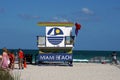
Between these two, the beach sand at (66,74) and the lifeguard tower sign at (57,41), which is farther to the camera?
the lifeguard tower sign at (57,41)

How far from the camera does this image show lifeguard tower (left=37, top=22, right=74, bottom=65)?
36.5 meters

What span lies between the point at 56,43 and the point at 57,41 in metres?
0.18

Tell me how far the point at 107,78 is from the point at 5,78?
33.7ft

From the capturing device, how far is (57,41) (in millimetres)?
36938

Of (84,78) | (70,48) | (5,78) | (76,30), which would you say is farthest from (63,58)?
(5,78)

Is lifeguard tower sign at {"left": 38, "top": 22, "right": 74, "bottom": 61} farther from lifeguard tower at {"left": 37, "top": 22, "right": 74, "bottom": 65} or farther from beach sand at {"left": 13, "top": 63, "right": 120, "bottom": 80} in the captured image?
beach sand at {"left": 13, "top": 63, "right": 120, "bottom": 80}

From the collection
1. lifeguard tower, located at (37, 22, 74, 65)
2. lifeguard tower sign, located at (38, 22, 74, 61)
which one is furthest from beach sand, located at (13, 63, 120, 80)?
lifeguard tower sign, located at (38, 22, 74, 61)

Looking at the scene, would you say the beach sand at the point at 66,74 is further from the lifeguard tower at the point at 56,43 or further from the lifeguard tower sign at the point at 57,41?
the lifeguard tower sign at the point at 57,41

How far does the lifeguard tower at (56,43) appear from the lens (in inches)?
1436

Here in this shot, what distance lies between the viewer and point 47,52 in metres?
37.2

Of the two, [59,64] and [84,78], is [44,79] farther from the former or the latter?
[59,64]

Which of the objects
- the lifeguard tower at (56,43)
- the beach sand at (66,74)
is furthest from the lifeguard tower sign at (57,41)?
the beach sand at (66,74)

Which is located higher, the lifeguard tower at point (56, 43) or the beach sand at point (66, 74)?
the lifeguard tower at point (56, 43)

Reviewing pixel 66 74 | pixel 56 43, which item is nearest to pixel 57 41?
pixel 56 43
